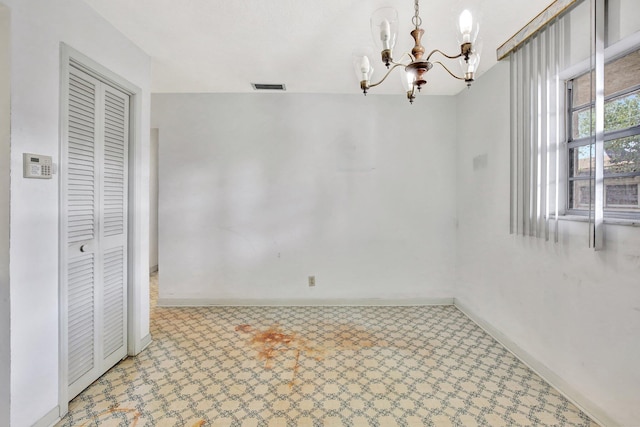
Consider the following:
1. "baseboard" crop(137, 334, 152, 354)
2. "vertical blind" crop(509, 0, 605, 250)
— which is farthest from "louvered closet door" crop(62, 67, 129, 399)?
"vertical blind" crop(509, 0, 605, 250)

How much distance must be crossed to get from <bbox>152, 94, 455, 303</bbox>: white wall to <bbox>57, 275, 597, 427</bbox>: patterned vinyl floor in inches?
23.3

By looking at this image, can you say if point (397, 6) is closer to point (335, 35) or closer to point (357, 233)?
point (335, 35)

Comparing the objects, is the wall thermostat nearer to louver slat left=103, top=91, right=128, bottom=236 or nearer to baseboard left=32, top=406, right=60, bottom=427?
louver slat left=103, top=91, right=128, bottom=236

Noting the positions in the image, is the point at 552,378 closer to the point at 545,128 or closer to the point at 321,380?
the point at 321,380

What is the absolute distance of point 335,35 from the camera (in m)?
2.12

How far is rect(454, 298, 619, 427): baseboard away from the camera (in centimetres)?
162

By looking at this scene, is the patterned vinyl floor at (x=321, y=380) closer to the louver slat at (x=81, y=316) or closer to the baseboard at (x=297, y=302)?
the louver slat at (x=81, y=316)

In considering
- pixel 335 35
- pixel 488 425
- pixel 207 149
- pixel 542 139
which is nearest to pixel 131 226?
pixel 207 149

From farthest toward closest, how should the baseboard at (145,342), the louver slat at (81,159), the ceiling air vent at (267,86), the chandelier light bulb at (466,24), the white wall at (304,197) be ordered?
the white wall at (304,197)
the ceiling air vent at (267,86)
the baseboard at (145,342)
the louver slat at (81,159)
the chandelier light bulb at (466,24)

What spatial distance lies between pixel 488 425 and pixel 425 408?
13.3 inches

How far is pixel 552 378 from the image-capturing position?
6.36 feet

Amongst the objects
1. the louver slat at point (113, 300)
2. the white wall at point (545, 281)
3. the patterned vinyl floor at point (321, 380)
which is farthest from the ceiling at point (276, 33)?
Answer: the patterned vinyl floor at point (321, 380)

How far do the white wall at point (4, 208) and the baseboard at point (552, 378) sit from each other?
10.4ft

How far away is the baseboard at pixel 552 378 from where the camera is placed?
162 cm
